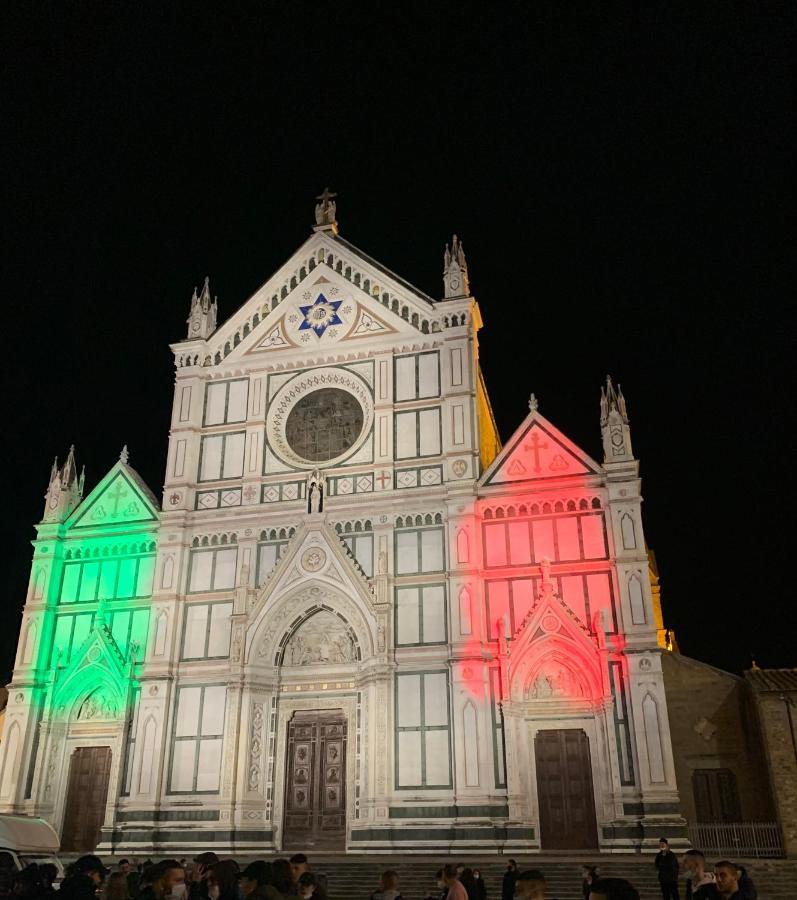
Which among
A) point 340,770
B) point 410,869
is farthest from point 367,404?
point 410,869

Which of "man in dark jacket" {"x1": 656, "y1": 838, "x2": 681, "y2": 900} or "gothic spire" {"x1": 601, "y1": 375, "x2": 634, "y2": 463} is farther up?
"gothic spire" {"x1": 601, "y1": 375, "x2": 634, "y2": 463}

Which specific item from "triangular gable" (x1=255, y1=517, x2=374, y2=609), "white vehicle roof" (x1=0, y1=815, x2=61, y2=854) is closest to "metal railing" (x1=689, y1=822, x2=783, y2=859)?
"triangular gable" (x1=255, y1=517, x2=374, y2=609)

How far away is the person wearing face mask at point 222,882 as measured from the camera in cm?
799

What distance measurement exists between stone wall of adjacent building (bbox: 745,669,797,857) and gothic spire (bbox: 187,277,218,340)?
68.2 feet

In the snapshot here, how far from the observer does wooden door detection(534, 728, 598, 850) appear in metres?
22.0

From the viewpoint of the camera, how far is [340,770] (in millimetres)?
24469

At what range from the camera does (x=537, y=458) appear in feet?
85.9

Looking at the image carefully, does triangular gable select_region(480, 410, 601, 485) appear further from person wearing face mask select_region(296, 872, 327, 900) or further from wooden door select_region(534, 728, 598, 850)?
person wearing face mask select_region(296, 872, 327, 900)

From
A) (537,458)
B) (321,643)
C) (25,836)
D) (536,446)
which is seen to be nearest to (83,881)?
(25,836)

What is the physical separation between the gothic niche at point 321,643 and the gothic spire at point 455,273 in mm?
11103

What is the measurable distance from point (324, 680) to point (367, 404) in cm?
872

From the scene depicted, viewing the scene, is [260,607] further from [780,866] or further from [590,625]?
[780,866]

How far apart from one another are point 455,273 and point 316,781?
1639 centimetres

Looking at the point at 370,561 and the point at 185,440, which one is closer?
the point at 370,561
